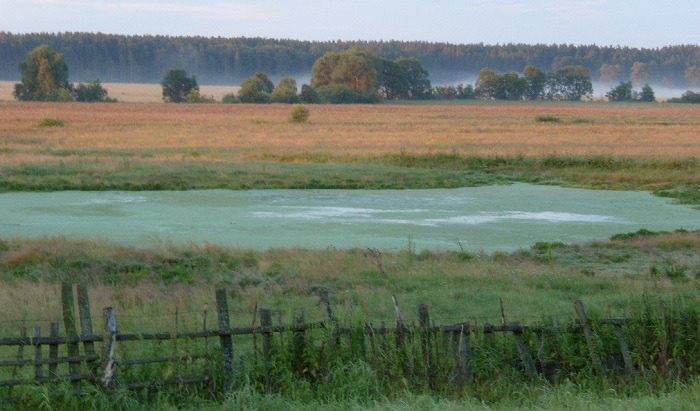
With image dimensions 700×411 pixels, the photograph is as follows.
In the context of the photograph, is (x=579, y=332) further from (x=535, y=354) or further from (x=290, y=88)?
(x=290, y=88)

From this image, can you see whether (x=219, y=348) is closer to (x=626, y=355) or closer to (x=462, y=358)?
(x=462, y=358)

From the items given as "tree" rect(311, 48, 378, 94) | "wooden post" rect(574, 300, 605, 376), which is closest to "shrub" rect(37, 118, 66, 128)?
"wooden post" rect(574, 300, 605, 376)

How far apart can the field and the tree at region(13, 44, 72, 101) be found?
68.6 meters

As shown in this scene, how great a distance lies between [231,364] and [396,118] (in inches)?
2577

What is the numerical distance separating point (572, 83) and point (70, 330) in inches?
5989

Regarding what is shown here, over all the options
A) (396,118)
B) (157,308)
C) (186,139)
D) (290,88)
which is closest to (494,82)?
(290,88)

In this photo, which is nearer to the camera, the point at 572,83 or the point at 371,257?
the point at 371,257

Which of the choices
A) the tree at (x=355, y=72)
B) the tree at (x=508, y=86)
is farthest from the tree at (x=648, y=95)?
the tree at (x=355, y=72)

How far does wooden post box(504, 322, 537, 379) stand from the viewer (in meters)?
8.20

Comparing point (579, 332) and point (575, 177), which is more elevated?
point (579, 332)

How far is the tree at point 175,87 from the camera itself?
11581 centimetres

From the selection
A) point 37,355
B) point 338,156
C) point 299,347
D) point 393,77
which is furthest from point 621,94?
point 37,355

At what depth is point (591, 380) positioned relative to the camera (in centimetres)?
809

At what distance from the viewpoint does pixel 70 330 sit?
A: 7.68m
